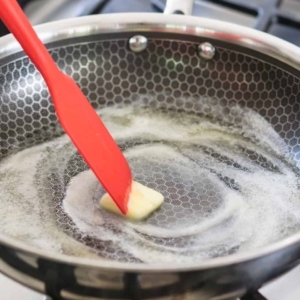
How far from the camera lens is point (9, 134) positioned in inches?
26.4

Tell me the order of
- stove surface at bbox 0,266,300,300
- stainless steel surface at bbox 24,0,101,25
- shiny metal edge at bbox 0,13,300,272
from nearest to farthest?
stove surface at bbox 0,266,300,300
shiny metal edge at bbox 0,13,300,272
stainless steel surface at bbox 24,0,101,25

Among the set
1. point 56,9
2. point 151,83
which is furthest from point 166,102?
point 56,9

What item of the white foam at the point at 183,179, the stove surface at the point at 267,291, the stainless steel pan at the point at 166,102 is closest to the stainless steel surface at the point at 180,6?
the stainless steel pan at the point at 166,102

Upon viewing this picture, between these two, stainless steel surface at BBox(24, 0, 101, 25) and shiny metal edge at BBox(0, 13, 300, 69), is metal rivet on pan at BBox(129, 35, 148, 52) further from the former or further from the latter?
stainless steel surface at BBox(24, 0, 101, 25)

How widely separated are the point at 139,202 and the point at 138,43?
23 centimetres

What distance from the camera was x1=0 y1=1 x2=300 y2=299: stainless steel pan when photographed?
Result: 0.57 metres

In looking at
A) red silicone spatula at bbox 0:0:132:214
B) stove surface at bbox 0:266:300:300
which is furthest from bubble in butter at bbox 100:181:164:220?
stove surface at bbox 0:266:300:300

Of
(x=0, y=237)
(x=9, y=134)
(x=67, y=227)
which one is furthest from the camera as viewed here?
(x=9, y=134)

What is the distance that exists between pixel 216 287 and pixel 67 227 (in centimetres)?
20

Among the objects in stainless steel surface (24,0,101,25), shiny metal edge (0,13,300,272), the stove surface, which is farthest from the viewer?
stainless steel surface (24,0,101,25)

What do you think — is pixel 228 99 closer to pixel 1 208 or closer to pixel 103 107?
pixel 103 107

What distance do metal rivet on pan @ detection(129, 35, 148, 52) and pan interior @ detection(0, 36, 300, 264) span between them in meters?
0.01

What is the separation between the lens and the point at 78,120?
566 millimetres

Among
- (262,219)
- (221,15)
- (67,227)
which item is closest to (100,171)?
(67,227)
